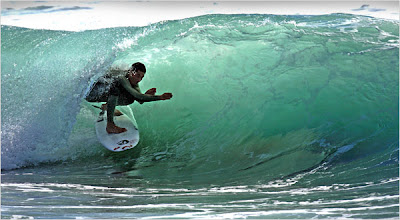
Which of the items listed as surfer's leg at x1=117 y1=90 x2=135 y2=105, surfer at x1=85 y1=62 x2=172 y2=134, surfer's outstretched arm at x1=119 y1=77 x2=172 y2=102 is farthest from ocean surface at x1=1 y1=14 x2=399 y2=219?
surfer's outstretched arm at x1=119 y1=77 x2=172 y2=102

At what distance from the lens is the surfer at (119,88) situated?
163 inches

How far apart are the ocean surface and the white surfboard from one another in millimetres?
148

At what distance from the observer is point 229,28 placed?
240 inches

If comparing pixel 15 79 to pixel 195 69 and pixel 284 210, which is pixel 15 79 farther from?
pixel 284 210

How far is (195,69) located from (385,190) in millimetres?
3011

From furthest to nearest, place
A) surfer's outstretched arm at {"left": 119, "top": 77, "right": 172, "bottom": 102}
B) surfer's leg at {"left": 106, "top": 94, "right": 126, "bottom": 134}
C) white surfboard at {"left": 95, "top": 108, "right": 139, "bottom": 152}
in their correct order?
white surfboard at {"left": 95, "top": 108, "right": 139, "bottom": 152}
surfer's leg at {"left": 106, "top": 94, "right": 126, "bottom": 134}
surfer's outstretched arm at {"left": 119, "top": 77, "right": 172, "bottom": 102}

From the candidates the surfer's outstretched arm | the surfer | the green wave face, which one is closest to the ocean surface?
the green wave face

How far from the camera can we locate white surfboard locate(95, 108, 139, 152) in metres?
4.50

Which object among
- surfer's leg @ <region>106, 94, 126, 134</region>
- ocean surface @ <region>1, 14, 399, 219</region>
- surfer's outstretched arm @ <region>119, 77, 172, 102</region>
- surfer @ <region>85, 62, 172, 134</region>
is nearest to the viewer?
ocean surface @ <region>1, 14, 399, 219</region>

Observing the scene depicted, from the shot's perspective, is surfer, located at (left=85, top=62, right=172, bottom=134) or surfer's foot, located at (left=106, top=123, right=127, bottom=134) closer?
surfer, located at (left=85, top=62, right=172, bottom=134)

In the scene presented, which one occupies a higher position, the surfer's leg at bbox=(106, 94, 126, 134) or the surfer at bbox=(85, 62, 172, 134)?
the surfer at bbox=(85, 62, 172, 134)

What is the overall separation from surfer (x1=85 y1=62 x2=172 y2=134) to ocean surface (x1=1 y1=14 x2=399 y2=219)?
27 cm

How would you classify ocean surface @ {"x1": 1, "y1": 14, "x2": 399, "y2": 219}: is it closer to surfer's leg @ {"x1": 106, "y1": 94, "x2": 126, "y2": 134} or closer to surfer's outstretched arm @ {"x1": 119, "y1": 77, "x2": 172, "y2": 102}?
surfer's leg @ {"x1": 106, "y1": 94, "x2": 126, "y2": 134}

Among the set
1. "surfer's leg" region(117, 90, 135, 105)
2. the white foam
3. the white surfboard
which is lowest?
the white surfboard
